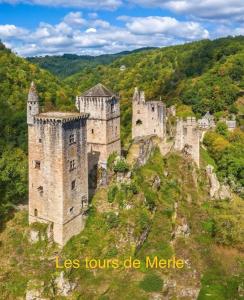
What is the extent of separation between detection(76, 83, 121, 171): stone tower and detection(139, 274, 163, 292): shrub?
12248mm

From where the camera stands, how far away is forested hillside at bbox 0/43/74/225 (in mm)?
40562

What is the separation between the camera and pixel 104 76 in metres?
126

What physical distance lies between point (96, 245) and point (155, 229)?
6546 millimetres

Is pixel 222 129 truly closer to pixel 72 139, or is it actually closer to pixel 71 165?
pixel 72 139

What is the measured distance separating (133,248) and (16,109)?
36.8 metres

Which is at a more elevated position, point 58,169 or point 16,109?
point 16,109

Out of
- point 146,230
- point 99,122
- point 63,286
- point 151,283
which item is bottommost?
point 151,283

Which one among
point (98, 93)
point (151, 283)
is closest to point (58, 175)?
point (151, 283)

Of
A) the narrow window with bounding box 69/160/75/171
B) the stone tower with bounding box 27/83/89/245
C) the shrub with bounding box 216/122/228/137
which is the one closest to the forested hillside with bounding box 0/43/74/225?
the stone tower with bounding box 27/83/89/245

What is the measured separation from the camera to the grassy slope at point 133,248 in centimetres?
3272

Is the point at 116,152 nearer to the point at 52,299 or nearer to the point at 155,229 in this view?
the point at 155,229

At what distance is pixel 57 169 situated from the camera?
33.6 meters

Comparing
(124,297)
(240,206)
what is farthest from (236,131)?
(124,297)

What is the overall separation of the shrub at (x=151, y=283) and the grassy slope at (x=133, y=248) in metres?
0.11
